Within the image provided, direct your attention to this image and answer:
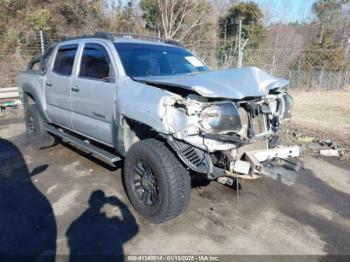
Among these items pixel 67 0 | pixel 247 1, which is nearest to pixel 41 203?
pixel 67 0

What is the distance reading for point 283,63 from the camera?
61.0 ft

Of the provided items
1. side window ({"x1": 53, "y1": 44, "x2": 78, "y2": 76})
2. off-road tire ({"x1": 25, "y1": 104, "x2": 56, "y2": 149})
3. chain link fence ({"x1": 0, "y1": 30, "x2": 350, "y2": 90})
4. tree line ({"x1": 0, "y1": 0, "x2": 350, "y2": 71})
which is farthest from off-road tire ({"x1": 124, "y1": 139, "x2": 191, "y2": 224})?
chain link fence ({"x1": 0, "y1": 30, "x2": 350, "y2": 90})

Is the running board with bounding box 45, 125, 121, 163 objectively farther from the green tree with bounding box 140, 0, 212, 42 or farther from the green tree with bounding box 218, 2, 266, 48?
the green tree with bounding box 218, 2, 266, 48

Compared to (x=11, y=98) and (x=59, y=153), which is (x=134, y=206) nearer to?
(x=59, y=153)

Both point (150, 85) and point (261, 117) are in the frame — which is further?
point (261, 117)

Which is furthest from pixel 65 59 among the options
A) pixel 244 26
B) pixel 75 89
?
pixel 244 26

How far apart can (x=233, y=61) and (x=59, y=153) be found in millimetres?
12854

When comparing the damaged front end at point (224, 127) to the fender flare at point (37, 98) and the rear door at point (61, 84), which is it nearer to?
the rear door at point (61, 84)

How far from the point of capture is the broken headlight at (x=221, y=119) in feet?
9.96

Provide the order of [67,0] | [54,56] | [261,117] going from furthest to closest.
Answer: [67,0] → [54,56] → [261,117]

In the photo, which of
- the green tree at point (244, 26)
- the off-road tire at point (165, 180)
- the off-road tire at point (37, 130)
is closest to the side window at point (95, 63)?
the off-road tire at point (165, 180)

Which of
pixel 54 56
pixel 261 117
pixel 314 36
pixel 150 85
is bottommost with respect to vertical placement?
pixel 261 117

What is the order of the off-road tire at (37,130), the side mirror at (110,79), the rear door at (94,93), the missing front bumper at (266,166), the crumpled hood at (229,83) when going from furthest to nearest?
the off-road tire at (37,130), the rear door at (94,93), the side mirror at (110,79), the missing front bumper at (266,166), the crumpled hood at (229,83)

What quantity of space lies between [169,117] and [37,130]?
3.88 m
